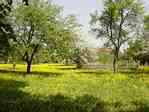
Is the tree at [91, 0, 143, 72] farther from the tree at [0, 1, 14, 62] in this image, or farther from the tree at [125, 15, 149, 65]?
the tree at [0, 1, 14, 62]

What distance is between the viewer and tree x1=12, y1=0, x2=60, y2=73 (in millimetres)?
42594

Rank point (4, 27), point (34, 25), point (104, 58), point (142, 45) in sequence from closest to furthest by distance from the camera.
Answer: point (4, 27)
point (34, 25)
point (142, 45)
point (104, 58)


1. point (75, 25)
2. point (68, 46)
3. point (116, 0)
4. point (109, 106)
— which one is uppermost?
point (116, 0)

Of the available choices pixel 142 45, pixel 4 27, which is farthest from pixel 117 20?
pixel 4 27

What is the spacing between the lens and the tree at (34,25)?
4259 centimetres

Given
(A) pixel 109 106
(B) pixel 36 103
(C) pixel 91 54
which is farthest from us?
(C) pixel 91 54

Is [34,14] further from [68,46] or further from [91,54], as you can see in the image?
[91,54]

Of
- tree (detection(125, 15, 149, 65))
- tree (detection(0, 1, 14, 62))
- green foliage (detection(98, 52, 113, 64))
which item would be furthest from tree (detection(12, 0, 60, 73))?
green foliage (detection(98, 52, 113, 64))

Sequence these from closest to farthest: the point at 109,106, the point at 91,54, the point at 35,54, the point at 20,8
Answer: the point at 109,106 → the point at 20,8 → the point at 35,54 → the point at 91,54

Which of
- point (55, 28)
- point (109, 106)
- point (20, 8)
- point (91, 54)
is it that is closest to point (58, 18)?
point (55, 28)

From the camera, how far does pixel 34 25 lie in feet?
143

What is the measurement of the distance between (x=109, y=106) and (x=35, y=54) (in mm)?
33809

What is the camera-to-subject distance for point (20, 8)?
42.5 meters

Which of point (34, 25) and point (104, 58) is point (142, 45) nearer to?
point (34, 25)
